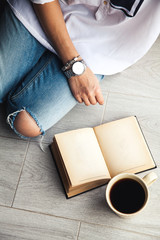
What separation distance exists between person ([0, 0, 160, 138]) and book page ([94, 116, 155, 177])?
0.13 m

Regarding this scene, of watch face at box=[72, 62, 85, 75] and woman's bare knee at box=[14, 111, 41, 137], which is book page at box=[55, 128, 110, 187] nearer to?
woman's bare knee at box=[14, 111, 41, 137]

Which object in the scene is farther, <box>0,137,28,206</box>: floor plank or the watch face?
Result: <box>0,137,28,206</box>: floor plank

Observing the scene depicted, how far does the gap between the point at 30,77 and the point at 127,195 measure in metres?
0.46

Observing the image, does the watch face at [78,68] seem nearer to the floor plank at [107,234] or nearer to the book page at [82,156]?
the book page at [82,156]

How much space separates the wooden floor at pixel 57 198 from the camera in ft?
2.64

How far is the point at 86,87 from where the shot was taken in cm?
75

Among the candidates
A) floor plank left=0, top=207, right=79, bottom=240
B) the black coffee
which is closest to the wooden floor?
floor plank left=0, top=207, right=79, bottom=240

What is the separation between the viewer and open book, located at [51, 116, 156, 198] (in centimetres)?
76

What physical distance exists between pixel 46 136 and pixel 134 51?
41cm

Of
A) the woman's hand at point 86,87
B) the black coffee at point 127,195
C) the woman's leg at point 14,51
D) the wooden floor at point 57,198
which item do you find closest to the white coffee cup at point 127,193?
the black coffee at point 127,195

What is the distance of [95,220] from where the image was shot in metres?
0.81

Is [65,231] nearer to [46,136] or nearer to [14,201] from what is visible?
[14,201]

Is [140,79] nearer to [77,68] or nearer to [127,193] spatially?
[77,68]

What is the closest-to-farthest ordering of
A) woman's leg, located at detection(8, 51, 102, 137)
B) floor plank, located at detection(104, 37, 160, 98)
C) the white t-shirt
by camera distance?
1. the white t-shirt
2. woman's leg, located at detection(8, 51, 102, 137)
3. floor plank, located at detection(104, 37, 160, 98)
